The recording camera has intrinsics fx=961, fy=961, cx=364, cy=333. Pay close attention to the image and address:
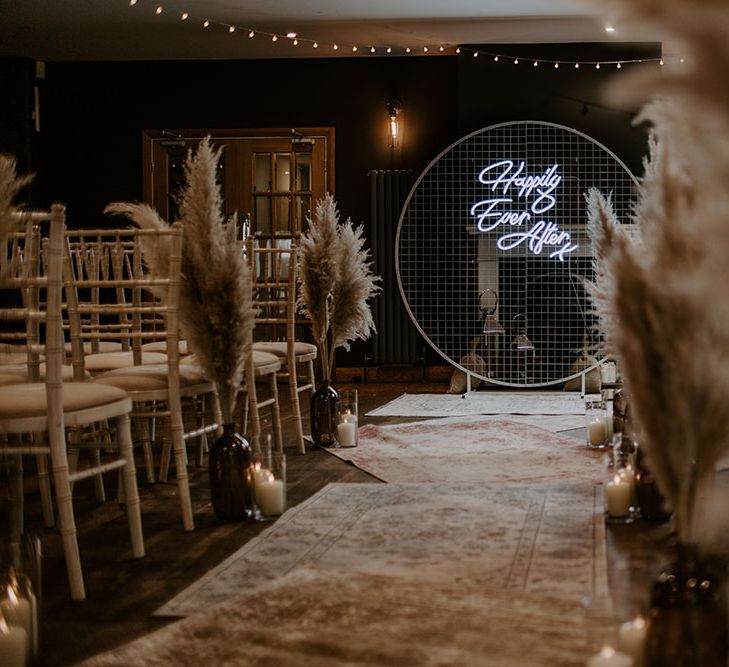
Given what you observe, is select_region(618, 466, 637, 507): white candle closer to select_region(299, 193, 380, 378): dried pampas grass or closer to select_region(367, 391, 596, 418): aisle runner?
select_region(299, 193, 380, 378): dried pampas grass

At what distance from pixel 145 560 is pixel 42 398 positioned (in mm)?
646

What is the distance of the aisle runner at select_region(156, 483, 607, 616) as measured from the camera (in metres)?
2.55

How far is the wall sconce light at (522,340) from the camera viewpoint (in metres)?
7.14

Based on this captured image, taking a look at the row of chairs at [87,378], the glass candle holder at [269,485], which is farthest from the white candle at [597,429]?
the glass candle holder at [269,485]

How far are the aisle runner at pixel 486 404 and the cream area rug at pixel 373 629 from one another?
11.8 feet

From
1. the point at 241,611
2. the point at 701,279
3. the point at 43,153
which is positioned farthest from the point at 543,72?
the point at 701,279

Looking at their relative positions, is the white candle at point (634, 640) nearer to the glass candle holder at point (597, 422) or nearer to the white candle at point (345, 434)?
the glass candle holder at point (597, 422)

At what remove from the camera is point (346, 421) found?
4988 millimetres

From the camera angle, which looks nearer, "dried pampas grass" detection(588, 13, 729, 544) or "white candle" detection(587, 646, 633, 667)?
"dried pampas grass" detection(588, 13, 729, 544)

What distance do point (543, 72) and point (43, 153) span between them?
4.51 meters

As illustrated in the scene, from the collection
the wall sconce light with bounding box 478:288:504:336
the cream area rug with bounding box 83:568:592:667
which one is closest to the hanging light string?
the wall sconce light with bounding box 478:288:504:336

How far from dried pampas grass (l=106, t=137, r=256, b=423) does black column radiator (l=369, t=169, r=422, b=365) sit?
499cm

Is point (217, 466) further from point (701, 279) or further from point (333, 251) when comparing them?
point (701, 279)

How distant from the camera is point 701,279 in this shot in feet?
2.42
